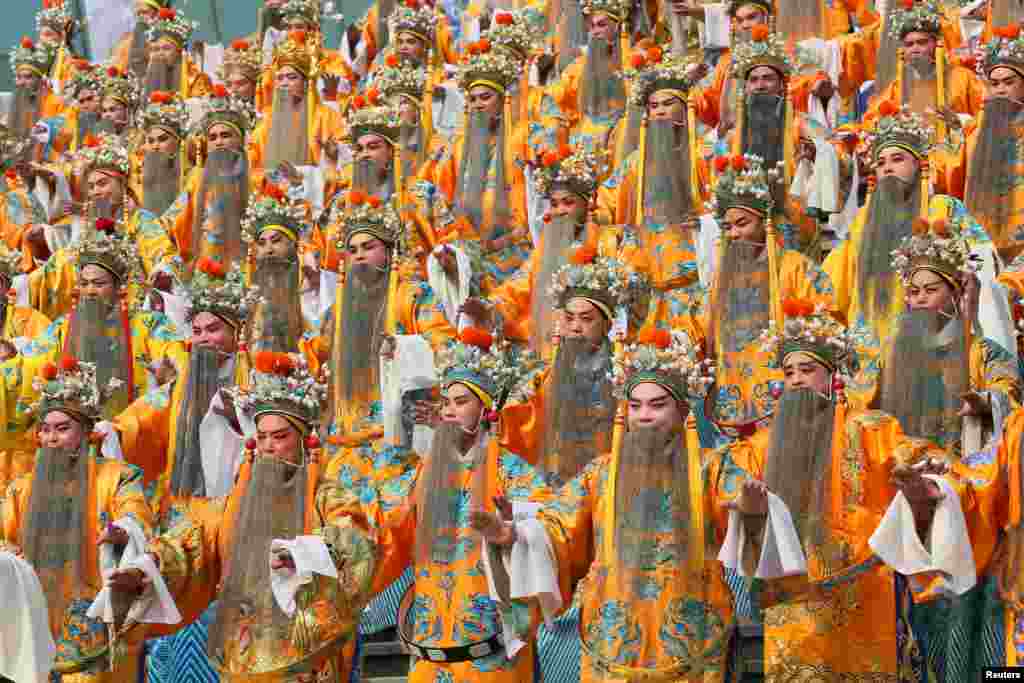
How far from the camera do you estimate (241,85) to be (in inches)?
790

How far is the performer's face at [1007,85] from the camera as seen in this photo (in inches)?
554

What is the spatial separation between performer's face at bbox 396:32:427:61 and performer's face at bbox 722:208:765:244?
6.61 m

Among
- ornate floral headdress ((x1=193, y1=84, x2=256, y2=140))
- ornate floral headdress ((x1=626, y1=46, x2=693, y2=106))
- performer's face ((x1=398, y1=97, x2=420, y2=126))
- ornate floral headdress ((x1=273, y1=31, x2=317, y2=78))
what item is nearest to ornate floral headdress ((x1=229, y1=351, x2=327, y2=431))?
ornate floral headdress ((x1=626, y1=46, x2=693, y2=106))

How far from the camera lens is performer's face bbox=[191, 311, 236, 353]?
12867 mm

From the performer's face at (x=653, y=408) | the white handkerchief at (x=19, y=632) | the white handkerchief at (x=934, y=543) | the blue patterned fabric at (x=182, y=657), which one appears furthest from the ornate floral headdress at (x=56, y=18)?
the white handkerchief at (x=934, y=543)

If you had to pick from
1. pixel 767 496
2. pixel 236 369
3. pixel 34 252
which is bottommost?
pixel 767 496

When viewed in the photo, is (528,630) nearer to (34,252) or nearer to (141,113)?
(34,252)

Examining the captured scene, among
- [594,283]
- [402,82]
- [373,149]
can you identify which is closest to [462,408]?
[594,283]

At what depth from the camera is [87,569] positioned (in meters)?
11.1

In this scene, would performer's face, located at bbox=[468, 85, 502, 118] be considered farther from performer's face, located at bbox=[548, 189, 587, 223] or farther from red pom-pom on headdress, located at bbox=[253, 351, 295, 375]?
red pom-pom on headdress, located at bbox=[253, 351, 295, 375]

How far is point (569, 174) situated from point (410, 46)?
211 inches

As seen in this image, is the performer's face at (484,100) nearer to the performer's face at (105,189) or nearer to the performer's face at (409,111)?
the performer's face at (409,111)

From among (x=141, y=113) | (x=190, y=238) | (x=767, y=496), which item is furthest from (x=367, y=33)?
(x=767, y=496)

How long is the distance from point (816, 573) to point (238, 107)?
851 centimetres
